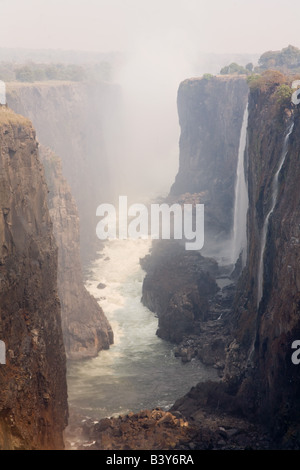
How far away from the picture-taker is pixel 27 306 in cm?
3881

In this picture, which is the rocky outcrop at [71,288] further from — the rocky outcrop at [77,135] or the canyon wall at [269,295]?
the rocky outcrop at [77,135]

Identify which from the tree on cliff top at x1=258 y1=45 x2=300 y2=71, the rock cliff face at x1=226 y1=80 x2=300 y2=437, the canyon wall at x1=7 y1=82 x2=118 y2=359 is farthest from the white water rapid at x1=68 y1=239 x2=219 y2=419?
the tree on cliff top at x1=258 y1=45 x2=300 y2=71

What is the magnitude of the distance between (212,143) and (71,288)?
2040 inches

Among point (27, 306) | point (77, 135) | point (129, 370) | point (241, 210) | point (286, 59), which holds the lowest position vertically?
point (129, 370)

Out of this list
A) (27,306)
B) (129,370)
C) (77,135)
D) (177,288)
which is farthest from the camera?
(77,135)

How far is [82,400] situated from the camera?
52562 mm

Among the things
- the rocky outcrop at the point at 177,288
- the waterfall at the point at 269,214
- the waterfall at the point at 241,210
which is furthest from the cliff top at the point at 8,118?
the waterfall at the point at 241,210

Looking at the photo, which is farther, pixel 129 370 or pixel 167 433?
pixel 129 370

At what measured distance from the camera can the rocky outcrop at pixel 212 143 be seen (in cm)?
9956

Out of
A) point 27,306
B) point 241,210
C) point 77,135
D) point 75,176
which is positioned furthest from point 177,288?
point 77,135

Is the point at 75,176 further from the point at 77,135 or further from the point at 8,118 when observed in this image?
the point at 8,118

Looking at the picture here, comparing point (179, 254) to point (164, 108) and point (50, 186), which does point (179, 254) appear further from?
point (164, 108)

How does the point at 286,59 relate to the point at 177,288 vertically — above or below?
above
